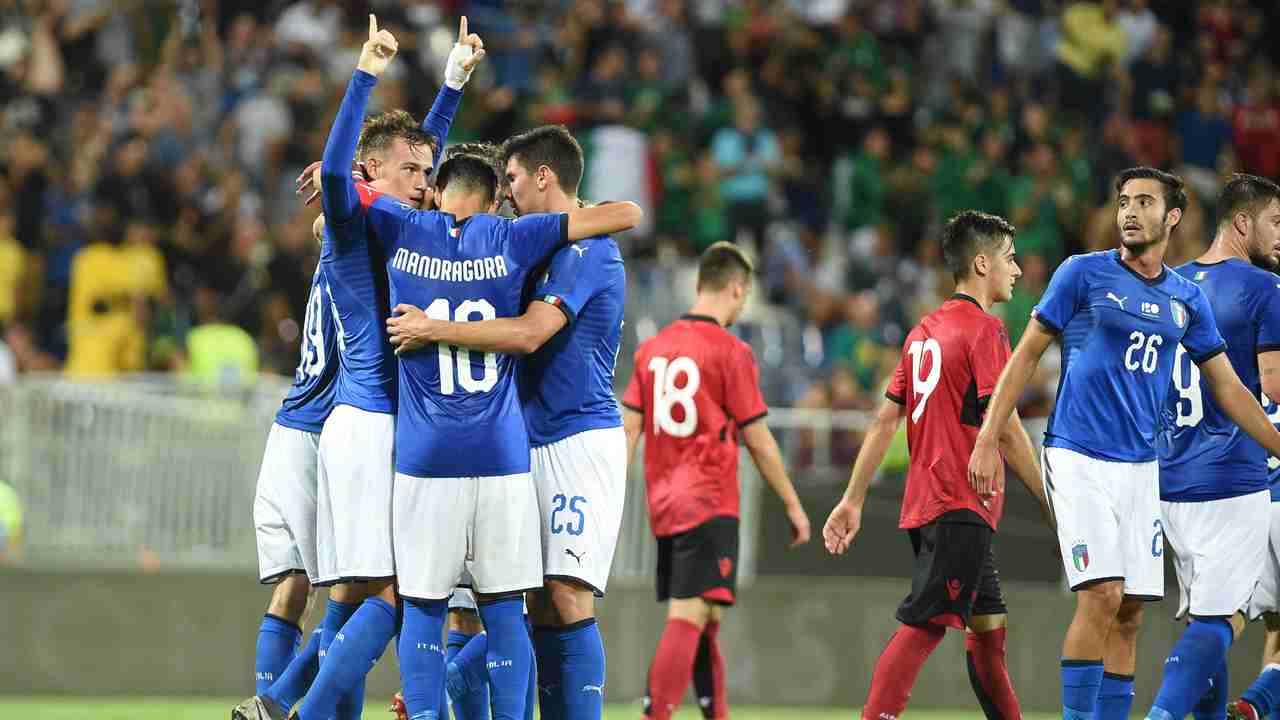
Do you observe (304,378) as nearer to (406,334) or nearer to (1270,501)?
(406,334)

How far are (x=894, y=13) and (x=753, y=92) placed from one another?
2072 millimetres

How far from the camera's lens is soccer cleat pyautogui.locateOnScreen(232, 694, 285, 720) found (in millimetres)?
7551

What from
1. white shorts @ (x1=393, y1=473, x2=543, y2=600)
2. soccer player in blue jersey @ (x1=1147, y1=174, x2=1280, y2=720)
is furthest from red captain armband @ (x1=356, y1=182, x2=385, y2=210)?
soccer player in blue jersey @ (x1=1147, y1=174, x2=1280, y2=720)

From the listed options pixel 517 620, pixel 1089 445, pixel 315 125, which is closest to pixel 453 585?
pixel 517 620

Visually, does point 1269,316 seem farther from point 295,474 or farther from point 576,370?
point 295,474

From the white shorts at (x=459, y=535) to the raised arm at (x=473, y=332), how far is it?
1.70 ft

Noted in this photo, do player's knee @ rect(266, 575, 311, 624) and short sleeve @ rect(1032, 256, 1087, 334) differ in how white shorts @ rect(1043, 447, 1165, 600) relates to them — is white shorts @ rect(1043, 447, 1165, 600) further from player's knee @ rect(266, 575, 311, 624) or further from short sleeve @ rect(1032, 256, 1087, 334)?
player's knee @ rect(266, 575, 311, 624)

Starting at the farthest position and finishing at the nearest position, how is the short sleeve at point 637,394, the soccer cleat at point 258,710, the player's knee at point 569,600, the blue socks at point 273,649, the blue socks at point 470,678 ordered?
the short sleeve at point 637,394
the blue socks at point 273,649
the blue socks at point 470,678
the player's knee at point 569,600
the soccer cleat at point 258,710

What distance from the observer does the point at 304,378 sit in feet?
27.6

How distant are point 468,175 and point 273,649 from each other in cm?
241

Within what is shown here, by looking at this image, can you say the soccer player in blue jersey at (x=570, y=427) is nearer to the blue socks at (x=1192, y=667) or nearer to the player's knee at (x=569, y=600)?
the player's knee at (x=569, y=600)

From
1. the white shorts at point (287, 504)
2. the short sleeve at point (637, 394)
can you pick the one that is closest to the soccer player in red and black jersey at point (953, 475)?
the short sleeve at point (637, 394)

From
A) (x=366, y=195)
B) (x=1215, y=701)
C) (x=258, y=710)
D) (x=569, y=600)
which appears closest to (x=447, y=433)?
(x=569, y=600)

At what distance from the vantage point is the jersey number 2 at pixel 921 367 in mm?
8500
